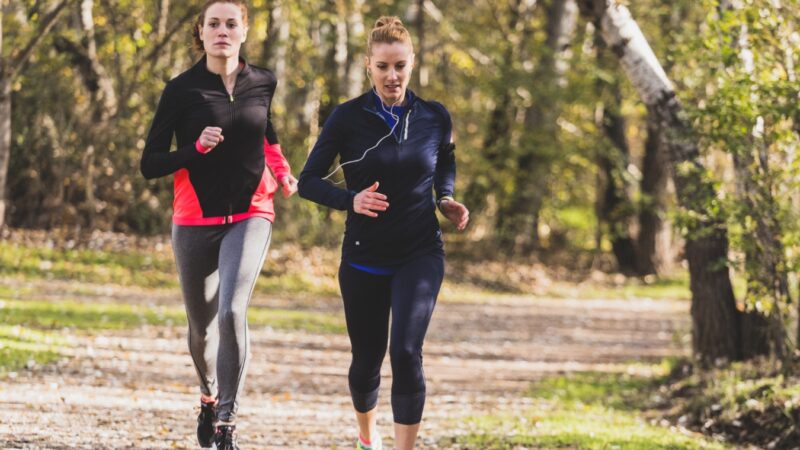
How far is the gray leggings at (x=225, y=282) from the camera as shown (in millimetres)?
6207

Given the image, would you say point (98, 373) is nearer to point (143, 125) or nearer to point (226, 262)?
point (226, 262)

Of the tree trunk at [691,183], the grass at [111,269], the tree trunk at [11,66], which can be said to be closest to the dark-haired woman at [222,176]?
the tree trunk at [691,183]

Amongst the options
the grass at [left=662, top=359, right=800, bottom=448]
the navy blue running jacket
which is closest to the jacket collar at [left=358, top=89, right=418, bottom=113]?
the navy blue running jacket

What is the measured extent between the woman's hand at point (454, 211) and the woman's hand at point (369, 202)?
0.45 metres

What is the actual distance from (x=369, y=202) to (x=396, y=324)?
62 centimetres

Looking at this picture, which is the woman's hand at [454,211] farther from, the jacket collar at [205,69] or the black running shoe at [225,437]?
the black running shoe at [225,437]

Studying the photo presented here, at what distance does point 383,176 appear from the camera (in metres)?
5.68

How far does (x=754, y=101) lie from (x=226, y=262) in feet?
15.3

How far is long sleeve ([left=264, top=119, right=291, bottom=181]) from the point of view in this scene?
664 cm

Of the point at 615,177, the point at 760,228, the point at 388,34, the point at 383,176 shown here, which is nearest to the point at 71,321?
the point at 760,228

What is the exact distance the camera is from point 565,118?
2431cm

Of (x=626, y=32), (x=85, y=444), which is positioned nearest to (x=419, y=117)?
(x=85, y=444)

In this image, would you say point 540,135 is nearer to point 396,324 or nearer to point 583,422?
point 583,422

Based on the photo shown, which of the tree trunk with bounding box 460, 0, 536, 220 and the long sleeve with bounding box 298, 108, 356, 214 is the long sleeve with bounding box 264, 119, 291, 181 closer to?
the long sleeve with bounding box 298, 108, 356, 214
